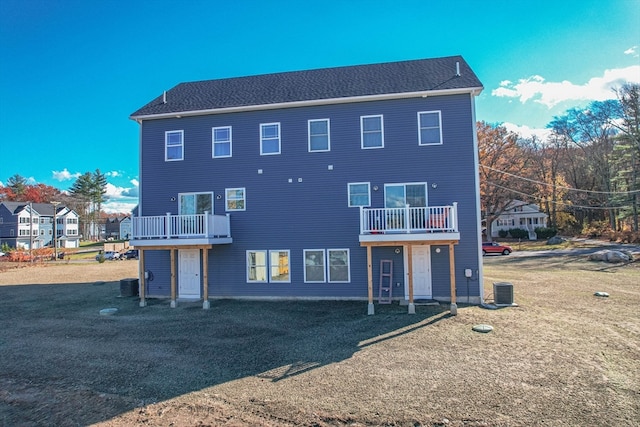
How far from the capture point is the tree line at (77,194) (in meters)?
Answer: 66.9

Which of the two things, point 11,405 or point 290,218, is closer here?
point 11,405

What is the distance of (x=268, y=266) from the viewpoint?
1342 centimetres

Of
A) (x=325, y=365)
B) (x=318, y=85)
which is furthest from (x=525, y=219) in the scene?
(x=325, y=365)

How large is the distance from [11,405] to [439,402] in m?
6.84

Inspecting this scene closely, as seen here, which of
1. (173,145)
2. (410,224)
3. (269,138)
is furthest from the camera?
(173,145)

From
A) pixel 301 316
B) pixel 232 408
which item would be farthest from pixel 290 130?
pixel 232 408

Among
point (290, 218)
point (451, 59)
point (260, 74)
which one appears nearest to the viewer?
point (290, 218)

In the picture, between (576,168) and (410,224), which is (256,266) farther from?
(576,168)

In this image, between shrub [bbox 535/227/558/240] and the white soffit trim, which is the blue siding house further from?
shrub [bbox 535/227/558/240]

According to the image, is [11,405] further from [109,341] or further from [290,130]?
[290,130]

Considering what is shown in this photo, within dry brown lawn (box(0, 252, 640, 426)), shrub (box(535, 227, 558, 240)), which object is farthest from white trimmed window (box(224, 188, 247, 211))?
shrub (box(535, 227, 558, 240))

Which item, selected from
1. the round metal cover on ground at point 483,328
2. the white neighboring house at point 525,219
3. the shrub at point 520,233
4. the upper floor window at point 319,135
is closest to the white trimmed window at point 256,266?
the upper floor window at point 319,135

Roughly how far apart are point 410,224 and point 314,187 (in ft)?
13.0

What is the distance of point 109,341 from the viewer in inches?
341
